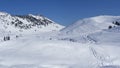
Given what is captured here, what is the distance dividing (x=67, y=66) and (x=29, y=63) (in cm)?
367

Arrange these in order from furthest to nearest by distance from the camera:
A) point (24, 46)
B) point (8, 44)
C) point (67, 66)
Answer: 1. point (8, 44)
2. point (24, 46)
3. point (67, 66)

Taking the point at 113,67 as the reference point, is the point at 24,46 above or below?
above

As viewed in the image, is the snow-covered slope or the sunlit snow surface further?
the snow-covered slope

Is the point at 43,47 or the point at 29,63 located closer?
the point at 29,63

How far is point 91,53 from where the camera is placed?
1099 inches

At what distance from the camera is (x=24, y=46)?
29.3 metres

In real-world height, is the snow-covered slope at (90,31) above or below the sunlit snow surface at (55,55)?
above

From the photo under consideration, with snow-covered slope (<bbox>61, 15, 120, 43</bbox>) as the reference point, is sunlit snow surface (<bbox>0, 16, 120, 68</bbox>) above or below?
below

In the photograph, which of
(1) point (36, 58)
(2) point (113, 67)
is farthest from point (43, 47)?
(2) point (113, 67)

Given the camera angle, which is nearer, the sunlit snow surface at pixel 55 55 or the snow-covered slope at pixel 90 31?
the sunlit snow surface at pixel 55 55

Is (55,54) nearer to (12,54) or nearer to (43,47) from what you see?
(43,47)

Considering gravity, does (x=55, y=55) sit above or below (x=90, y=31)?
below

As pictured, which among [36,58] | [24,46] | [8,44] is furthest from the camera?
[8,44]

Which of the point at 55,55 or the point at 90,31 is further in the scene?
the point at 90,31
